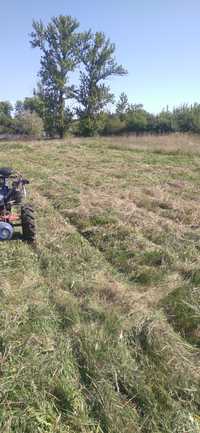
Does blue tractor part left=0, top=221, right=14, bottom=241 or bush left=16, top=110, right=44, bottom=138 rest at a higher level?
bush left=16, top=110, right=44, bottom=138

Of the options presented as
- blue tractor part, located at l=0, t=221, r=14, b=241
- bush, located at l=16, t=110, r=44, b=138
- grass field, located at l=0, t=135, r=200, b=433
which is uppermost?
bush, located at l=16, t=110, r=44, b=138

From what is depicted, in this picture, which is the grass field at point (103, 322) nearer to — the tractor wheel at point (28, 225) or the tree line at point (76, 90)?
the tractor wheel at point (28, 225)

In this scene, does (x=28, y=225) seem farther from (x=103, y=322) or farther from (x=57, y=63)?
(x=57, y=63)

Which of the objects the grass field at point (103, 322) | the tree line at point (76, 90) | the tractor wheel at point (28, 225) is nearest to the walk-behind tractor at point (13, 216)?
the tractor wheel at point (28, 225)

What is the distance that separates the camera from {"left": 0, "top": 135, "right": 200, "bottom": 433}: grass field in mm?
2340

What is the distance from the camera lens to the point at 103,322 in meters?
3.24

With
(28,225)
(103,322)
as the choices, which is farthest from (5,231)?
(103,322)

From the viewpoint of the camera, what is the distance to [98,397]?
7.95ft

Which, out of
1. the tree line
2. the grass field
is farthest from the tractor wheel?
the tree line

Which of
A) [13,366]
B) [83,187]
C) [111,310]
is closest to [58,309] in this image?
[111,310]

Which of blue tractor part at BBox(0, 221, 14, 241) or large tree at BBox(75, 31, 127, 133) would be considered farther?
large tree at BBox(75, 31, 127, 133)

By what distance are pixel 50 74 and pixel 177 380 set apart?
3584 centimetres

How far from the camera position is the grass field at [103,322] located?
7.68 feet

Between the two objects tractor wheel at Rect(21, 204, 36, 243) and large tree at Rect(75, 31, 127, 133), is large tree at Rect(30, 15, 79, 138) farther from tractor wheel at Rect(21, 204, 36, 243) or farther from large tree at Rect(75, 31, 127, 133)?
tractor wheel at Rect(21, 204, 36, 243)
